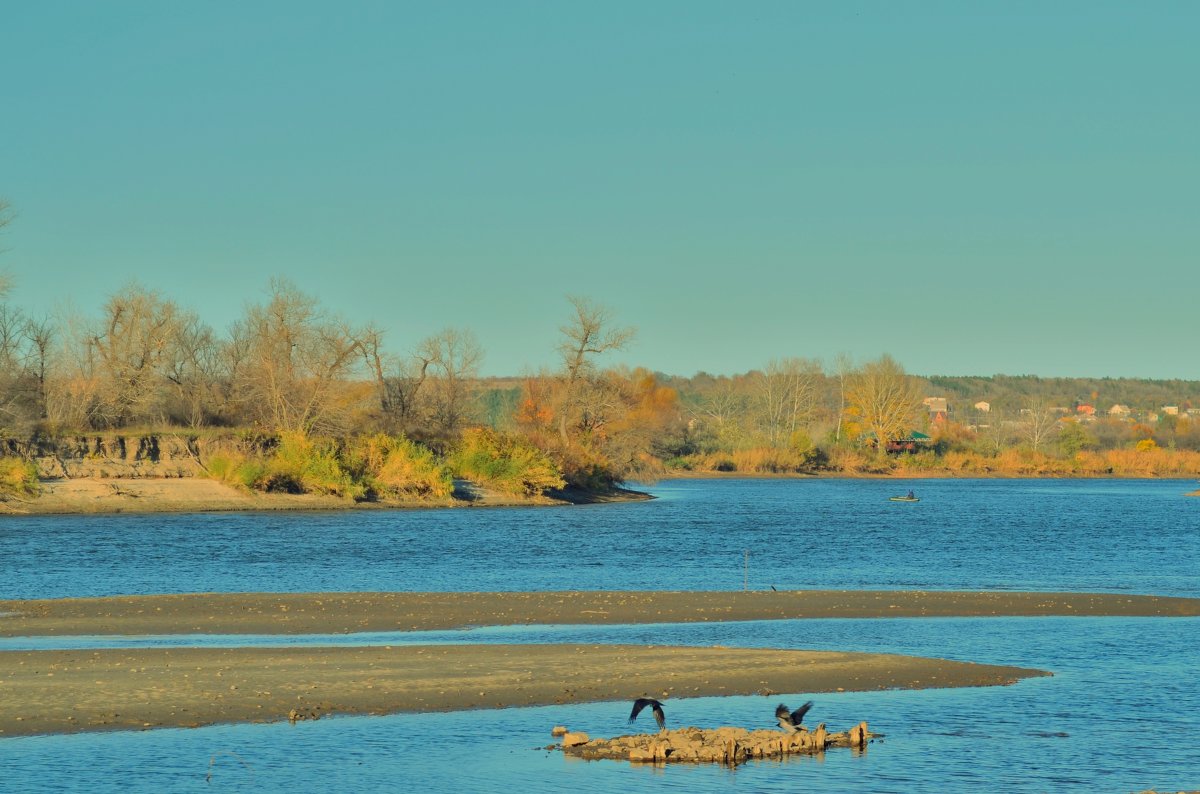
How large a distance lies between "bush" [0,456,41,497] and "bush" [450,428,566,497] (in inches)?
866

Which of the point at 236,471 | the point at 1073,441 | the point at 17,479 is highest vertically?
the point at 1073,441

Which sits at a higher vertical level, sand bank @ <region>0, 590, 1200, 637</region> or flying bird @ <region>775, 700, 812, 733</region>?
flying bird @ <region>775, 700, 812, 733</region>

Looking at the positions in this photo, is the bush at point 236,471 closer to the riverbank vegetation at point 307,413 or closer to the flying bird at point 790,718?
the riverbank vegetation at point 307,413

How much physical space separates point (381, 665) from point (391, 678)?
44.1 inches

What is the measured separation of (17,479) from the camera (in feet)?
190

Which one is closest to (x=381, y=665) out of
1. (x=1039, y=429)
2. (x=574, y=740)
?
(x=574, y=740)

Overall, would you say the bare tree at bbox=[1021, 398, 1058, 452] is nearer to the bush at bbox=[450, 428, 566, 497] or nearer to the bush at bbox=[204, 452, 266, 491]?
the bush at bbox=[450, 428, 566, 497]

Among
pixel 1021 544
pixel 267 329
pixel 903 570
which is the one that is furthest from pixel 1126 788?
pixel 267 329

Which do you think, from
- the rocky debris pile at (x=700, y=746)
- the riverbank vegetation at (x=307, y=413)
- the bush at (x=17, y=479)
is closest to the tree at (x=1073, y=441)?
the riverbank vegetation at (x=307, y=413)

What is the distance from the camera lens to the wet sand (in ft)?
57.2

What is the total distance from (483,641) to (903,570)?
1899cm

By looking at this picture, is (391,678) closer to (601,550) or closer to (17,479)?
(601,550)

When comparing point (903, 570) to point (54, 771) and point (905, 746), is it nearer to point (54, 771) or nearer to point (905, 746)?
point (905, 746)

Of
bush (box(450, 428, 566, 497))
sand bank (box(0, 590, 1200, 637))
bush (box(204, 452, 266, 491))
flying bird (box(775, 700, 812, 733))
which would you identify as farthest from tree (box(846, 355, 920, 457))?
flying bird (box(775, 700, 812, 733))
